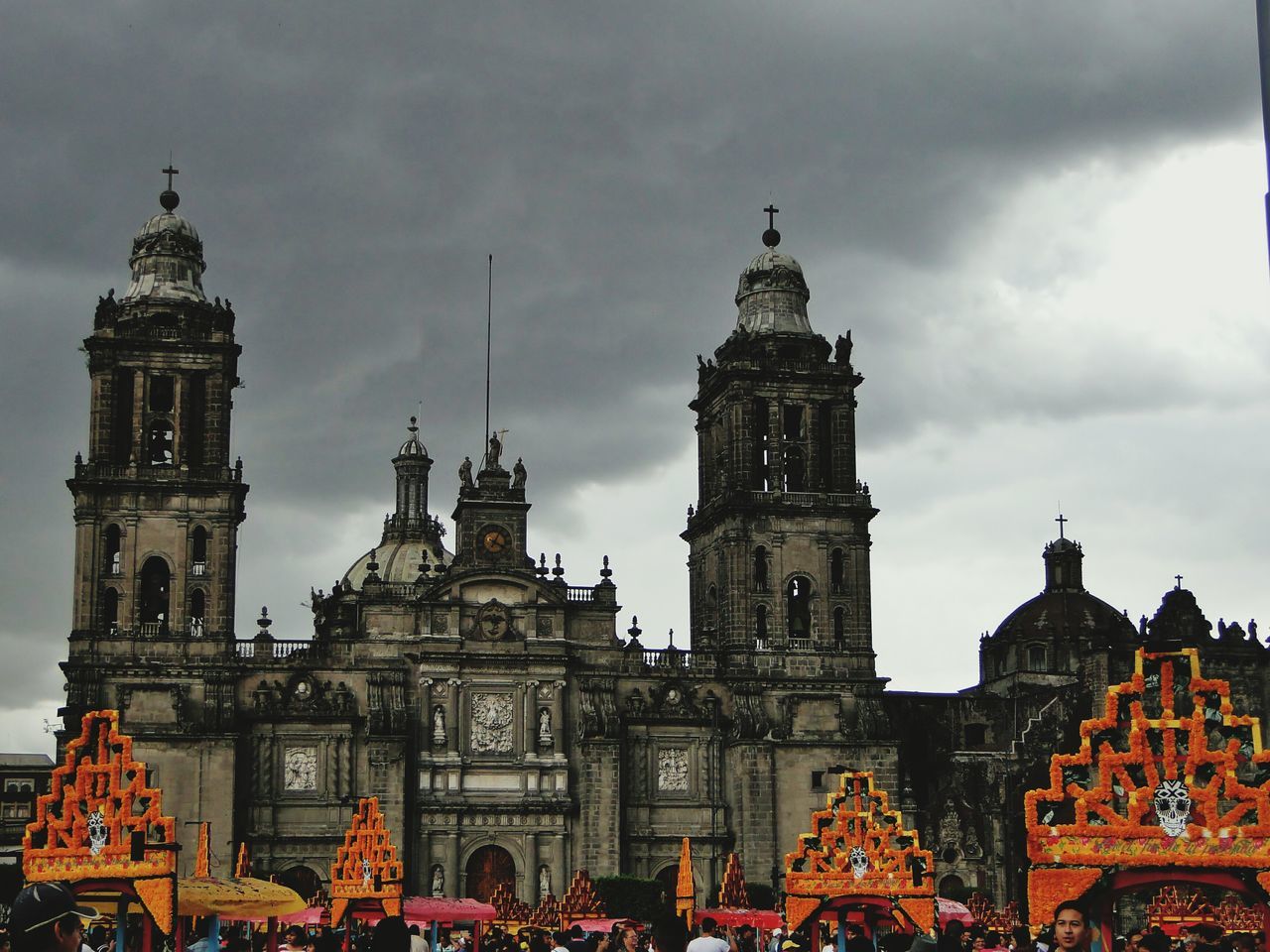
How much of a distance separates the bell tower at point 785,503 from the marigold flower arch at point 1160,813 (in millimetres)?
46448

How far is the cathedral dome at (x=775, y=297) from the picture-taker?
70125mm

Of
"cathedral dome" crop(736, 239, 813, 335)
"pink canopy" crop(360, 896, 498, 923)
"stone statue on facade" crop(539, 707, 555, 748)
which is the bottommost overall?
"pink canopy" crop(360, 896, 498, 923)

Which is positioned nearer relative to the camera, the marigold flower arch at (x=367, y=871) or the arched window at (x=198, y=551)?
the marigold flower arch at (x=367, y=871)

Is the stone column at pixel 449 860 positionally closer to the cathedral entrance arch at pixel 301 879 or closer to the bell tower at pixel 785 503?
the cathedral entrance arch at pixel 301 879

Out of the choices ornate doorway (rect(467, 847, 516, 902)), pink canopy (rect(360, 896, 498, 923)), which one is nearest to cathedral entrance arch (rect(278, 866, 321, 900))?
ornate doorway (rect(467, 847, 516, 902))

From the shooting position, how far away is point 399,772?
63.1m

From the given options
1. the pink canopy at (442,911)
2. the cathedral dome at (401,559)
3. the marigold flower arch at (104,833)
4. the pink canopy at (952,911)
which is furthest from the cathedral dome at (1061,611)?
the marigold flower arch at (104,833)

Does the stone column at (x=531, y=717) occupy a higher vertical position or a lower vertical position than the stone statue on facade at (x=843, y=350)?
lower

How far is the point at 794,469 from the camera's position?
69.0 meters

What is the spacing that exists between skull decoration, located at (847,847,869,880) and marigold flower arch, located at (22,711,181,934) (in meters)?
9.55

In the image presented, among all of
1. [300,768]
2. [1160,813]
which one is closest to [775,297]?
[300,768]

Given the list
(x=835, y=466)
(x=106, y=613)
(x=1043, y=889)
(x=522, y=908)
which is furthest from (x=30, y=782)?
(x=1043, y=889)

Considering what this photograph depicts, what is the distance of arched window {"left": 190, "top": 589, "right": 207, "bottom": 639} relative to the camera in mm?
63844

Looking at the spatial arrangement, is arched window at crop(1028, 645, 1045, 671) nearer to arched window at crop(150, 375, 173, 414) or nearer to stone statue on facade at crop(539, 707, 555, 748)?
stone statue on facade at crop(539, 707, 555, 748)
